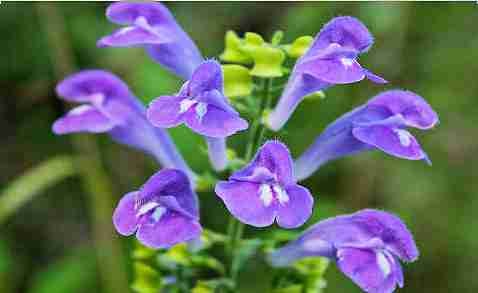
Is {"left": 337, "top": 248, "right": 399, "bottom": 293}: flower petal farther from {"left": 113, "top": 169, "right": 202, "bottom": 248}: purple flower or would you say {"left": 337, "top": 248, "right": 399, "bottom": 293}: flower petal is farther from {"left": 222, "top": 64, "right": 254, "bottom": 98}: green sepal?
{"left": 222, "top": 64, "right": 254, "bottom": 98}: green sepal

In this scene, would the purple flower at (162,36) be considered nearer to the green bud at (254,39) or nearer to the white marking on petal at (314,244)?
the green bud at (254,39)

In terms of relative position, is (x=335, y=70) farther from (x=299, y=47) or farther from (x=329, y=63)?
(x=299, y=47)

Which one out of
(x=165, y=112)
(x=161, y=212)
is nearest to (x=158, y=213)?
(x=161, y=212)

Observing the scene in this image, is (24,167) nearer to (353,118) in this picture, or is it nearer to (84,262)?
(84,262)

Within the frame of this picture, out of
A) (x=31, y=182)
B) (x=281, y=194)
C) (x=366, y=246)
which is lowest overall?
(x=31, y=182)

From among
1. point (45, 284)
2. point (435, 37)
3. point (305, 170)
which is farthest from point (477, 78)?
point (45, 284)

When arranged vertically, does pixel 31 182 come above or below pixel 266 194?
below

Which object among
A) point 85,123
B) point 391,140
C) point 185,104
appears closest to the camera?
point 185,104
